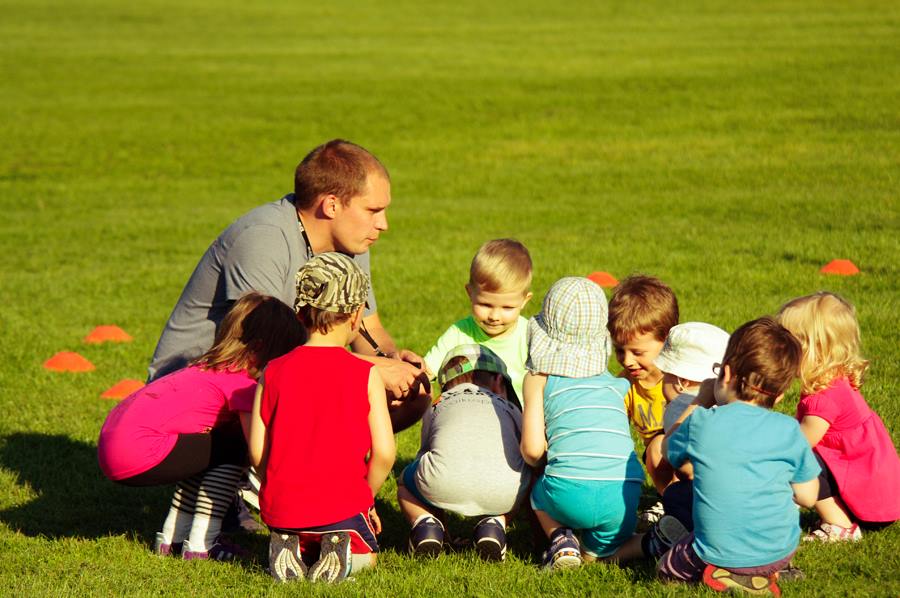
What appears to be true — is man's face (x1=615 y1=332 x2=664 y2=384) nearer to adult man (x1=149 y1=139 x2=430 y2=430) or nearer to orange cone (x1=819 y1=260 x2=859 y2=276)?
adult man (x1=149 y1=139 x2=430 y2=430)

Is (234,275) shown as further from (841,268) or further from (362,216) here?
(841,268)

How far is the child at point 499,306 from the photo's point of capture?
18.1 ft

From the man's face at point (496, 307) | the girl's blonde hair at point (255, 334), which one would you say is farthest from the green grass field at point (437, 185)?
the man's face at point (496, 307)

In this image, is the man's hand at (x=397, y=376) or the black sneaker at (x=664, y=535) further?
the man's hand at (x=397, y=376)

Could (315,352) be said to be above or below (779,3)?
below

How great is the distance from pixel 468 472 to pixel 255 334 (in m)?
1.14

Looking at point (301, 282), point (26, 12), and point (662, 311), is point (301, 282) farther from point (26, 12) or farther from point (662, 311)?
point (26, 12)

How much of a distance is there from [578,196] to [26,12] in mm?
36030

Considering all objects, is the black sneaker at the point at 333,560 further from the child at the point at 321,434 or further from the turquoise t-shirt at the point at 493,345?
the turquoise t-shirt at the point at 493,345

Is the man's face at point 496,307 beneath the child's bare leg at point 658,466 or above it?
above

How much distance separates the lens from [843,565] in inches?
189

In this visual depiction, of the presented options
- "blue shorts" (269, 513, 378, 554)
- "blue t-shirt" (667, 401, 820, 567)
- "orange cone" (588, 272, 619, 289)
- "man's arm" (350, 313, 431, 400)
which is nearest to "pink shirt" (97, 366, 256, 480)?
"man's arm" (350, 313, 431, 400)

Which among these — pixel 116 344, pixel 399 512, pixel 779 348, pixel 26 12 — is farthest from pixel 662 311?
pixel 26 12

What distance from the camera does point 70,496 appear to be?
6.28 m
